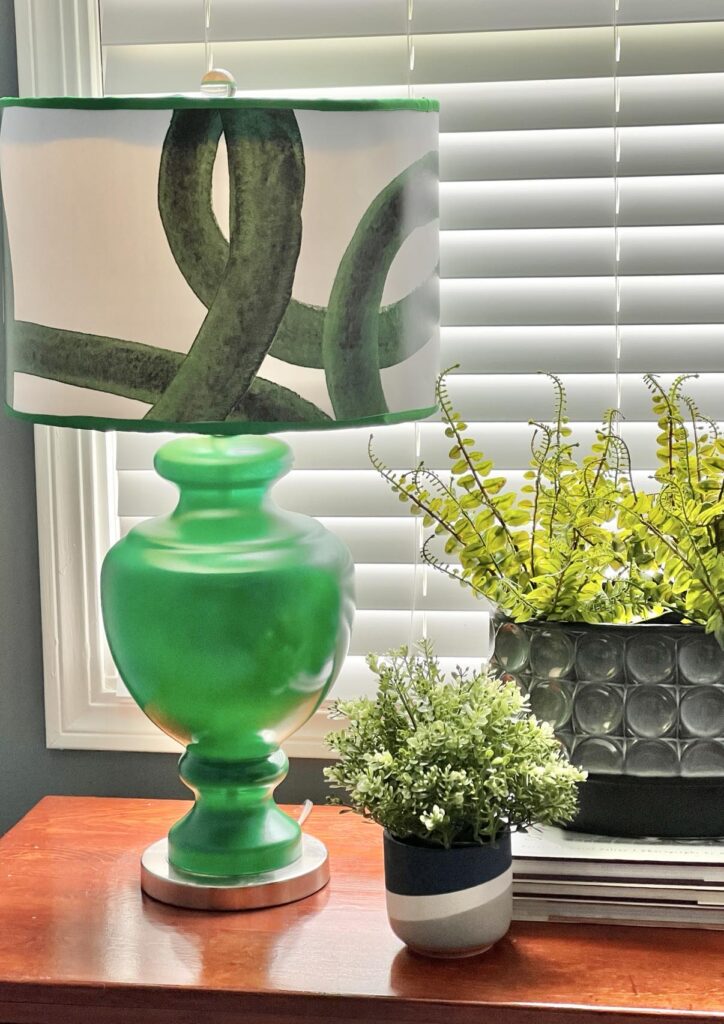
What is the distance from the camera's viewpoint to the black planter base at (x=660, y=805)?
115 centimetres

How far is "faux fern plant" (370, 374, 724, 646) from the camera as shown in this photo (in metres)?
1.13

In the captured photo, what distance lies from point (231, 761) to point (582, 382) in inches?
21.6

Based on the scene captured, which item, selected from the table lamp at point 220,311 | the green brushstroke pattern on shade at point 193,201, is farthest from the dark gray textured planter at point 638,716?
the green brushstroke pattern on shade at point 193,201

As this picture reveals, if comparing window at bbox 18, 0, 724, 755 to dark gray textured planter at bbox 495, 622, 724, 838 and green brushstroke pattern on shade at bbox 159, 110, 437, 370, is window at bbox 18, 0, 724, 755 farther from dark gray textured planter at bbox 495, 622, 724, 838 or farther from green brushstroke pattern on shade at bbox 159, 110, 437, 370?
green brushstroke pattern on shade at bbox 159, 110, 437, 370

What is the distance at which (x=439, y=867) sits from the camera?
1025 millimetres

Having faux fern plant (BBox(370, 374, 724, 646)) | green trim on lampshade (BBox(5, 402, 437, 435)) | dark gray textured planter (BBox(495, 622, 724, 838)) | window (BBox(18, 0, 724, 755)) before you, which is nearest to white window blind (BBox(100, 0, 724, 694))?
window (BBox(18, 0, 724, 755))

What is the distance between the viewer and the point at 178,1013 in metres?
1.03

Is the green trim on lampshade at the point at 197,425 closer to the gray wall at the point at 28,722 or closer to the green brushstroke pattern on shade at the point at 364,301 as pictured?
the green brushstroke pattern on shade at the point at 364,301

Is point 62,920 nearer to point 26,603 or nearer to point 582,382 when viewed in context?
point 26,603

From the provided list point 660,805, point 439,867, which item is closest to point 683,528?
point 660,805

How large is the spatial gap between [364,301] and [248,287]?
99mm

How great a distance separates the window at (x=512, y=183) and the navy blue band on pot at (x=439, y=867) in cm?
41

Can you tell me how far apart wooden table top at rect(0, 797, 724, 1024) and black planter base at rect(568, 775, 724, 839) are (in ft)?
0.30

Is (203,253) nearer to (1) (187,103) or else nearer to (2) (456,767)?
(1) (187,103)
